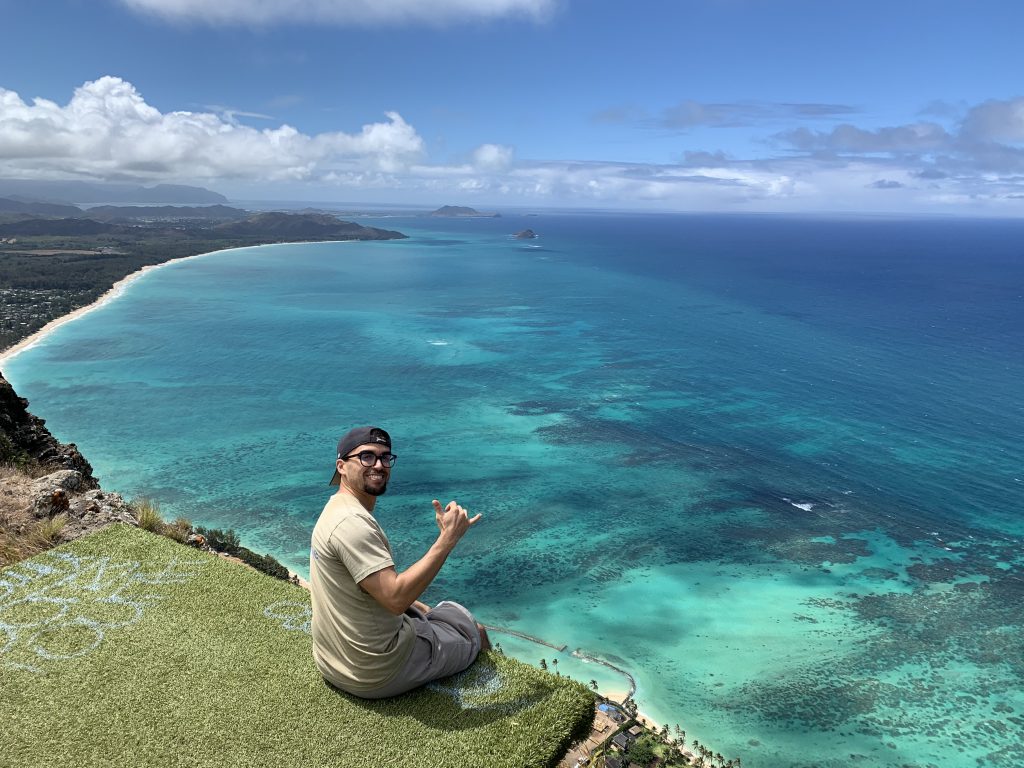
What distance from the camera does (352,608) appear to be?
17.7 ft

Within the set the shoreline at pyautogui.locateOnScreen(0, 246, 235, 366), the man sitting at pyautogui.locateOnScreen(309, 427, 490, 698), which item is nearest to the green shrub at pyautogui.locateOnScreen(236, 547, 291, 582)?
the man sitting at pyautogui.locateOnScreen(309, 427, 490, 698)

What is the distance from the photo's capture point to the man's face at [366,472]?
17.6ft

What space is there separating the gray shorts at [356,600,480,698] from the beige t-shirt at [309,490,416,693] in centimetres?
12

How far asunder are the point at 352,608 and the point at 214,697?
1.97m

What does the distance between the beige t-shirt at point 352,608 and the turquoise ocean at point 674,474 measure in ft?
46.8

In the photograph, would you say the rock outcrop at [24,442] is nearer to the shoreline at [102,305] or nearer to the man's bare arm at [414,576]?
the shoreline at [102,305]

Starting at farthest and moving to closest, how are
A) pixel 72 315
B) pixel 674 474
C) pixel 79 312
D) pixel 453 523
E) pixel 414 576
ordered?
pixel 79 312 → pixel 72 315 → pixel 674 474 → pixel 453 523 → pixel 414 576

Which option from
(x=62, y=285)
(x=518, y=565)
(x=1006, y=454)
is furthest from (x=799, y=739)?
(x=62, y=285)

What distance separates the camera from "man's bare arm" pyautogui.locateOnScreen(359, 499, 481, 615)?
16.4ft

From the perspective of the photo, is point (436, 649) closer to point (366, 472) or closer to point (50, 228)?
point (366, 472)

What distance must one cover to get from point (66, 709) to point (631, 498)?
88.1ft

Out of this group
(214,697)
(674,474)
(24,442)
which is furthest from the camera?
(674,474)

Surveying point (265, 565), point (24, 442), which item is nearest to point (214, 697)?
point (24, 442)

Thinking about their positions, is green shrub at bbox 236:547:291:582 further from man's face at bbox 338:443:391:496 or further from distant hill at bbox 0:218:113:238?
distant hill at bbox 0:218:113:238
